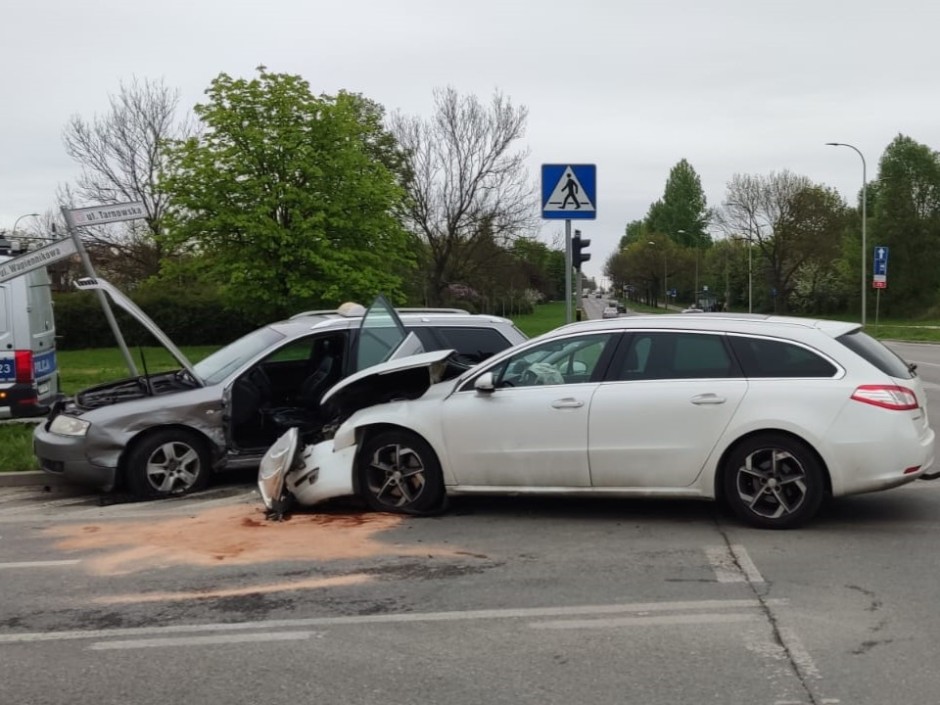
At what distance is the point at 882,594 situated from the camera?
4941mm

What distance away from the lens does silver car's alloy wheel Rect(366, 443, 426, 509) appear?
6.91 metres

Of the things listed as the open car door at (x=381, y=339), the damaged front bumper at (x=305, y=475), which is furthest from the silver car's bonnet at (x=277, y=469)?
the open car door at (x=381, y=339)

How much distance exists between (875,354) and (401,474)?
3511mm

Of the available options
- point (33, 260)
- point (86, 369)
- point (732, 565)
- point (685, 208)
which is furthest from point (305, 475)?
point (685, 208)

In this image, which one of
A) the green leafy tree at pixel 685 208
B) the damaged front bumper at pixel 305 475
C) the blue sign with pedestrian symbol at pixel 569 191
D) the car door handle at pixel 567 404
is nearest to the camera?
the car door handle at pixel 567 404

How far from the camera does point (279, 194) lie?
84.7 feet

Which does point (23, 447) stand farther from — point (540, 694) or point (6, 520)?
point (540, 694)

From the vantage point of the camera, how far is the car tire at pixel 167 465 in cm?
796

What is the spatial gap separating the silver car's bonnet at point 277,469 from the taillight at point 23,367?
4.54 m

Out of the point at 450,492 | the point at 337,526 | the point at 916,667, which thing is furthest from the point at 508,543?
the point at 916,667

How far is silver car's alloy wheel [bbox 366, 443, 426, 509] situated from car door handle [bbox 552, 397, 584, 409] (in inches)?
44.0

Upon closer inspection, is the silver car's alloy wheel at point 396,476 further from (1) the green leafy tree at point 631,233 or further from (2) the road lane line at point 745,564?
(1) the green leafy tree at point 631,233

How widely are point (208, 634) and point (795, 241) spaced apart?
2878 inches

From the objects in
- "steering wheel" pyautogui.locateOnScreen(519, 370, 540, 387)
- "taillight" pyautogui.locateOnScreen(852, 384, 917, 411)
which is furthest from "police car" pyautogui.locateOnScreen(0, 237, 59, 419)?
"taillight" pyautogui.locateOnScreen(852, 384, 917, 411)
